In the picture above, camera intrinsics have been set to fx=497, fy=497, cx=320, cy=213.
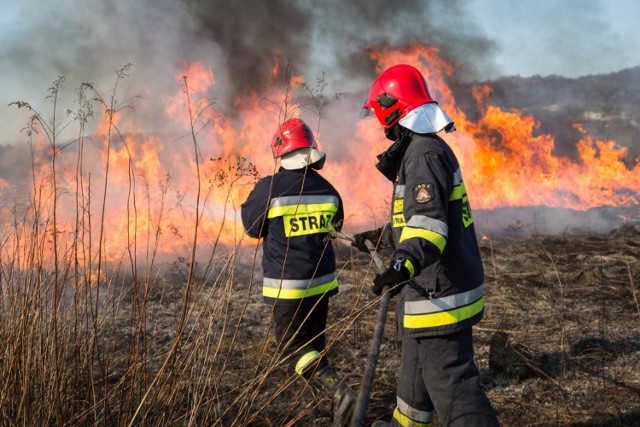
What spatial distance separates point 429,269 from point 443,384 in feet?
1.62

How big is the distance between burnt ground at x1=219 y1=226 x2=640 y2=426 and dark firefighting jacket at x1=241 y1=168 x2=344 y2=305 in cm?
36

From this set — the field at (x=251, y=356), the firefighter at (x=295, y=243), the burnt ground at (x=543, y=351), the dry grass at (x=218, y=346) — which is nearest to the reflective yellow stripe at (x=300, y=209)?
the firefighter at (x=295, y=243)

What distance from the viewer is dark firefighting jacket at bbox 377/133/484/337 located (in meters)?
2.07

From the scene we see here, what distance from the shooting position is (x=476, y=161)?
1291cm

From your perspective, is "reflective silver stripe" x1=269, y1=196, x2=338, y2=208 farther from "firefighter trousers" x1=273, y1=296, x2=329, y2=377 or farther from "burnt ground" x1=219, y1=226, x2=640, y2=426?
"burnt ground" x1=219, y1=226, x2=640, y2=426

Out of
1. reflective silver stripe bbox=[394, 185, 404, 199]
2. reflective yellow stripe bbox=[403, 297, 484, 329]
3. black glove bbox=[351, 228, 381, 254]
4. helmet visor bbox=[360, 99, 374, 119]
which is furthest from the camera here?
black glove bbox=[351, 228, 381, 254]

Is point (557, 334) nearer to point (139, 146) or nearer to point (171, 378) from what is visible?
point (171, 378)

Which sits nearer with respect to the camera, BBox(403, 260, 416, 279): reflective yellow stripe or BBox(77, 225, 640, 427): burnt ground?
BBox(403, 260, 416, 279): reflective yellow stripe

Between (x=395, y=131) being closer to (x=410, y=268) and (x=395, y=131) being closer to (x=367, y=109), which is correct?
(x=367, y=109)

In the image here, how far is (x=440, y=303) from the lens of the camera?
2189 mm

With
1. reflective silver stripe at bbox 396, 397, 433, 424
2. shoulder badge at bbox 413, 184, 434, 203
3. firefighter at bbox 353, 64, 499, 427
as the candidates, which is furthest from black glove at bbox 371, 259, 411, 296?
reflective silver stripe at bbox 396, 397, 433, 424

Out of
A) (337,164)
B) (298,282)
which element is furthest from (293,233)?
(337,164)

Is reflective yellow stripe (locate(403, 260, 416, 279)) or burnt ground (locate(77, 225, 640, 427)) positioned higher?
reflective yellow stripe (locate(403, 260, 416, 279))

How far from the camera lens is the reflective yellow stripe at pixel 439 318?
2.17 metres
